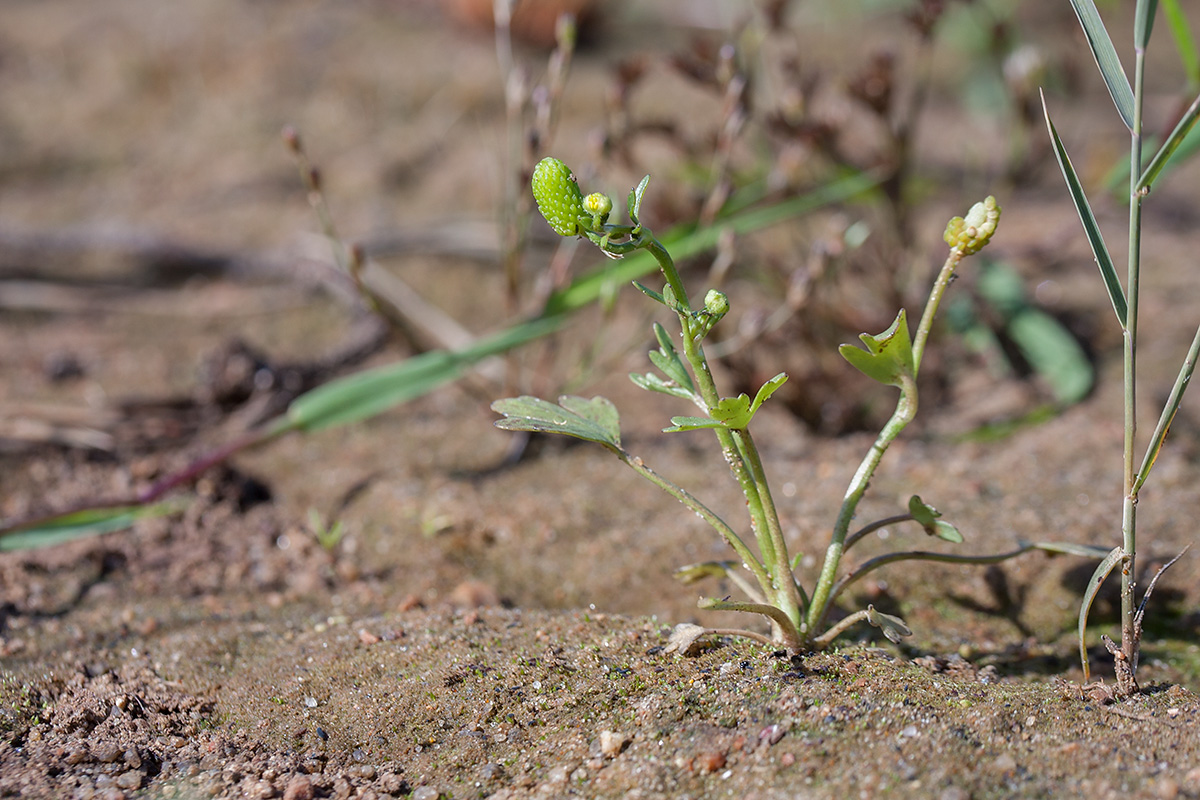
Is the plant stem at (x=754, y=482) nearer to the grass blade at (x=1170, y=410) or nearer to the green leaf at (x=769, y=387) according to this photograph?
the green leaf at (x=769, y=387)

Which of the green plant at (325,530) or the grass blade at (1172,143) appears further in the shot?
the green plant at (325,530)

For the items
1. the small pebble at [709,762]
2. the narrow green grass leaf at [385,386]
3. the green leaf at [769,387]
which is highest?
the green leaf at [769,387]

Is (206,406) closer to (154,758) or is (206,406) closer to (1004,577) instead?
(154,758)

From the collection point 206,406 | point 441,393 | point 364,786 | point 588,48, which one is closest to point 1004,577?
point 364,786

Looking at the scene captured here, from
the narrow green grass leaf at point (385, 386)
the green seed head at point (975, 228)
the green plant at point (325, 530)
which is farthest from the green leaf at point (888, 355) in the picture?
the green plant at point (325, 530)

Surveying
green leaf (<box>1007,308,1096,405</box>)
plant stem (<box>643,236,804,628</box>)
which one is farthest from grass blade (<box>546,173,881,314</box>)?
plant stem (<box>643,236,804,628</box>)
